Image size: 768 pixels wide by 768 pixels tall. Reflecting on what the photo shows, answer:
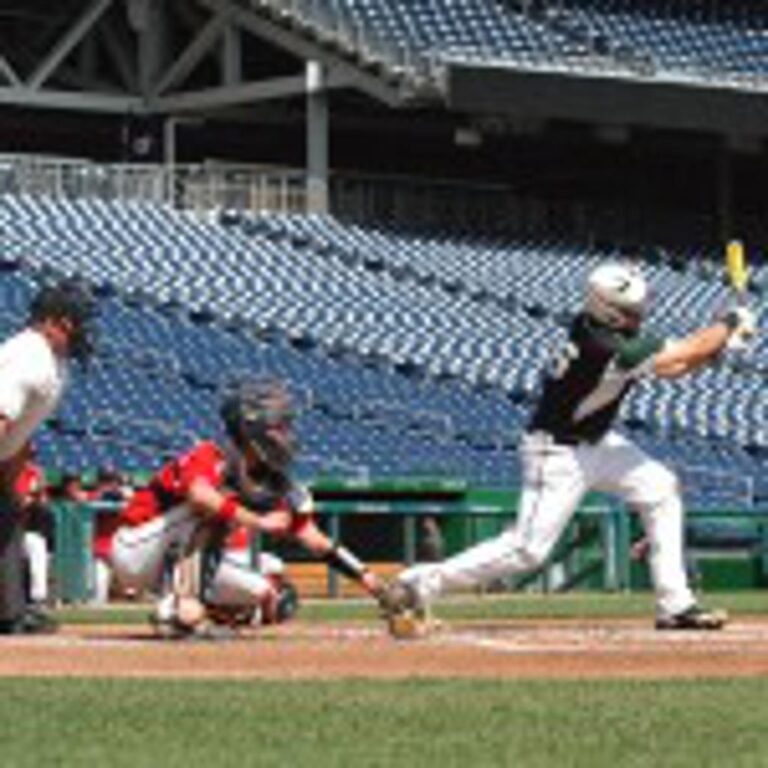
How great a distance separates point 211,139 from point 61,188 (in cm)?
553

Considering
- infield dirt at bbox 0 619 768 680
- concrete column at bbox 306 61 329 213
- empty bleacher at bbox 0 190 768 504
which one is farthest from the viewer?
concrete column at bbox 306 61 329 213

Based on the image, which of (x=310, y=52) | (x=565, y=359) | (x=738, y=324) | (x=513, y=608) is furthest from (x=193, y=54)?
(x=738, y=324)

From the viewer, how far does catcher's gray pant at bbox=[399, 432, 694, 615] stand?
1371 centimetres

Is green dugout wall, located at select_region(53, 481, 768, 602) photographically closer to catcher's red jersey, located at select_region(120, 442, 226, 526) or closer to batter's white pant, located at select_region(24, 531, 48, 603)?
batter's white pant, located at select_region(24, 531, 48, 603)

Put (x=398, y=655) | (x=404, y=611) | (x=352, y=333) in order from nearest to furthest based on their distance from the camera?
(x=398, y=655), (x=404, y=611), (x=352, y=333)

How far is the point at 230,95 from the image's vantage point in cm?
3862

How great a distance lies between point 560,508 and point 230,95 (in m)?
25.4

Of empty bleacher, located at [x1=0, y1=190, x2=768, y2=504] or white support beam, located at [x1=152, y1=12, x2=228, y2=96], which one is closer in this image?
empty bleacher, located at [x1=0, y1=190, x2=768, y2=504]

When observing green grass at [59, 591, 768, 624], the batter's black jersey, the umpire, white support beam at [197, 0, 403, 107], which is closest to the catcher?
the umpire

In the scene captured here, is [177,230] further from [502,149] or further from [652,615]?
[652,615]

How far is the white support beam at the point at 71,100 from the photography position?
3797 centimetres

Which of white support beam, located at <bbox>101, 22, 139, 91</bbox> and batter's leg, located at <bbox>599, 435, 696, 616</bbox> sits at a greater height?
white support beam, located at <bbox>101, 22, 139, 91</bbox>

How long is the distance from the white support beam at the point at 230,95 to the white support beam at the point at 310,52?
0.43 metres

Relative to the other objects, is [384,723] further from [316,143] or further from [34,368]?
[316,143]
